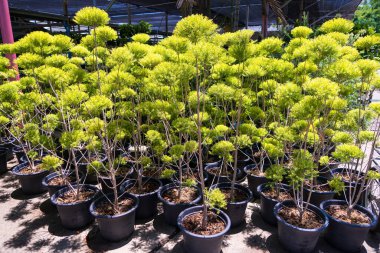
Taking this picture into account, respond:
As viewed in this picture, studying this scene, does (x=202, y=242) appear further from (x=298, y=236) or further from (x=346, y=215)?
(x=346, y=215)

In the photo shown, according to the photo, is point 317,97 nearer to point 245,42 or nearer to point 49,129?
point 245,42

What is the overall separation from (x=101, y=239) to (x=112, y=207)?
280 mm

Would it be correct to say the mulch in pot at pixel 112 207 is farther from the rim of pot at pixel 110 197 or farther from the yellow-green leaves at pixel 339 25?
the yellow-green leaves at pixel 339 25

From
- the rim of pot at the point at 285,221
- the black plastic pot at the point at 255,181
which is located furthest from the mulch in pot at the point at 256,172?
the rim of pot at the point at 285,221

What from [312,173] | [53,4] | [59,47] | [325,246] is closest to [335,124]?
[312,173]

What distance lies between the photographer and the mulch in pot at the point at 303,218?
7.39 ft

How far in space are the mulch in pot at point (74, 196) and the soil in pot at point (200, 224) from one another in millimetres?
1029

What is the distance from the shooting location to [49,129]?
2.88m

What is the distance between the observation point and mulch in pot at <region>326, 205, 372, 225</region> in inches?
90.5

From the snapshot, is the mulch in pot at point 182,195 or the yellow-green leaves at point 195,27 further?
the mulch in pot at point 182,195

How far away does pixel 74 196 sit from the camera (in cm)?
266

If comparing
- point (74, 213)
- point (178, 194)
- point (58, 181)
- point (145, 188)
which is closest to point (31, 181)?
point (58, 181)

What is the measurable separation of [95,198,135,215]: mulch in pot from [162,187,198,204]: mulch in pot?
34cm

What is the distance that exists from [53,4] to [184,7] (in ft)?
18.5
